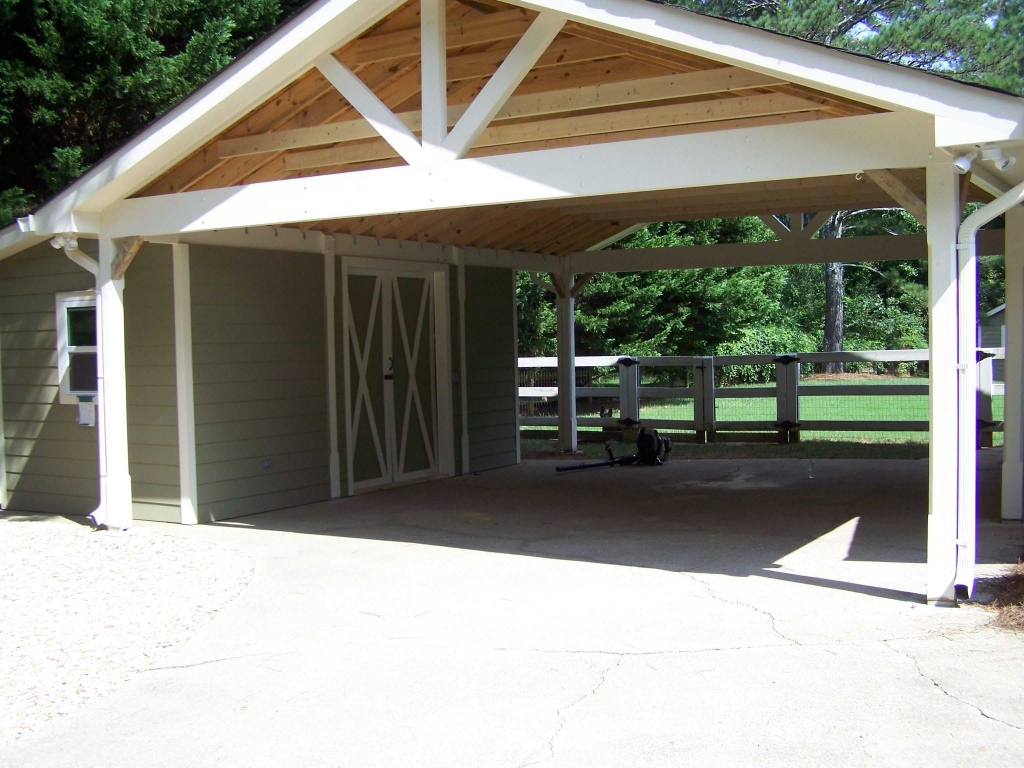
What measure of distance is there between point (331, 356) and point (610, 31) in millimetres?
4928

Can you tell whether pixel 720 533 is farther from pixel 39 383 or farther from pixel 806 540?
pixel 39 383

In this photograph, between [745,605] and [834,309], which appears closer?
[745,605]

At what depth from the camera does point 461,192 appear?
598 cm

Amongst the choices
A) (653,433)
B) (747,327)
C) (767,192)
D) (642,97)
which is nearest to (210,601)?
(642,97)

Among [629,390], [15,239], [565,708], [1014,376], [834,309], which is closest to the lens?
[565,708]

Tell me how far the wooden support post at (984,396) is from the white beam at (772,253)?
1944mm

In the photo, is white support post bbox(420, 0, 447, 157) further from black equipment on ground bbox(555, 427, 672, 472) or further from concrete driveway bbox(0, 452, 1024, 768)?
black equipment on ground bbox(555, 427, 672, 472)

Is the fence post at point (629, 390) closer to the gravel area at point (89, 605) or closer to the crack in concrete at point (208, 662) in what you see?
the gravel area at point (89, 605)

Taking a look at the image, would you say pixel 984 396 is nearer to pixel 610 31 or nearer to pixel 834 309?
pixel 610 31

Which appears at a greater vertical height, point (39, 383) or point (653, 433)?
point (39, 383)

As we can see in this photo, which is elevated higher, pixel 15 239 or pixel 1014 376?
pixel 15 239

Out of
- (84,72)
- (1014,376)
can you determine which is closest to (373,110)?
(1014,376)

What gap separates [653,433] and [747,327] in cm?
1414

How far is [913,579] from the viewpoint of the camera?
5977mm
